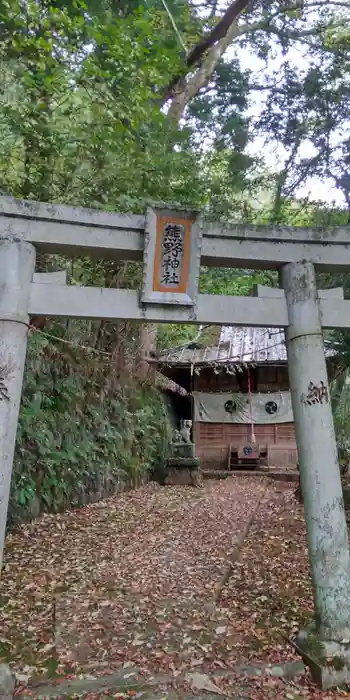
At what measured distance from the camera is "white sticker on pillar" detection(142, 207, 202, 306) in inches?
159

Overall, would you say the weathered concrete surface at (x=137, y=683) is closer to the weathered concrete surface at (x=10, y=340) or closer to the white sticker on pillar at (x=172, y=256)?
the weathered concrete surface at (x=10, y=340)

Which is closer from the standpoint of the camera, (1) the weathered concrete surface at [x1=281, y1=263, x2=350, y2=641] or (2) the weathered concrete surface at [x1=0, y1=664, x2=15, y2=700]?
(2) the weathered concrete surface at [x1=0, y1=664, x2=15, y2=700]

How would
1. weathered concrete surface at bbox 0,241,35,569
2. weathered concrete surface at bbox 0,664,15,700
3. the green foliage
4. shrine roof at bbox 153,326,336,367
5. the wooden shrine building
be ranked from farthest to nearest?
the wooden shrine building
shrine roof at bbox 153,326,336,367
the green foliage
weathered concrete surface at bbox 0,241,35,569
weathered concrete surface at bbox 0,664,15,700

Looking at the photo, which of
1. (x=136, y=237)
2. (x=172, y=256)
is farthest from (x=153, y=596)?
(x=136, y=237)

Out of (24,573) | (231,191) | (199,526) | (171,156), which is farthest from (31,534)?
(231,191)

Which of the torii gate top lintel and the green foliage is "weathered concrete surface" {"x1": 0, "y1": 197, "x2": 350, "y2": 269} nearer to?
the torii gate top lintel

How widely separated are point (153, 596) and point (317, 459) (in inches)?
105

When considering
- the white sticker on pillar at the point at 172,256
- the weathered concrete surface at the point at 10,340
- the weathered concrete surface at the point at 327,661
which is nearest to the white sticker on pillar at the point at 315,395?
the white sticker on pillar at the point at 172,256

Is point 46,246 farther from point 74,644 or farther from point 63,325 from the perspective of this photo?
point 63,325

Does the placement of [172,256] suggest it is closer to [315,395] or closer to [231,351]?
[315,395]

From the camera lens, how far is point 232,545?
23.6 ft

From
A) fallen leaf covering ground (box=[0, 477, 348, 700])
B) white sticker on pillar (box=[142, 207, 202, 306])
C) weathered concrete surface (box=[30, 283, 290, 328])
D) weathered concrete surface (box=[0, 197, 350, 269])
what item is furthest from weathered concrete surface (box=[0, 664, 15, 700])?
weathered concrete surface (box=[0, 197, 350, 269])

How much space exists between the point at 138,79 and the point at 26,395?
197 inches

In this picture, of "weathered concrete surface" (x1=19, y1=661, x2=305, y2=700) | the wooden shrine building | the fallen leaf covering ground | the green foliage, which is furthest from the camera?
the wooden shrine building
